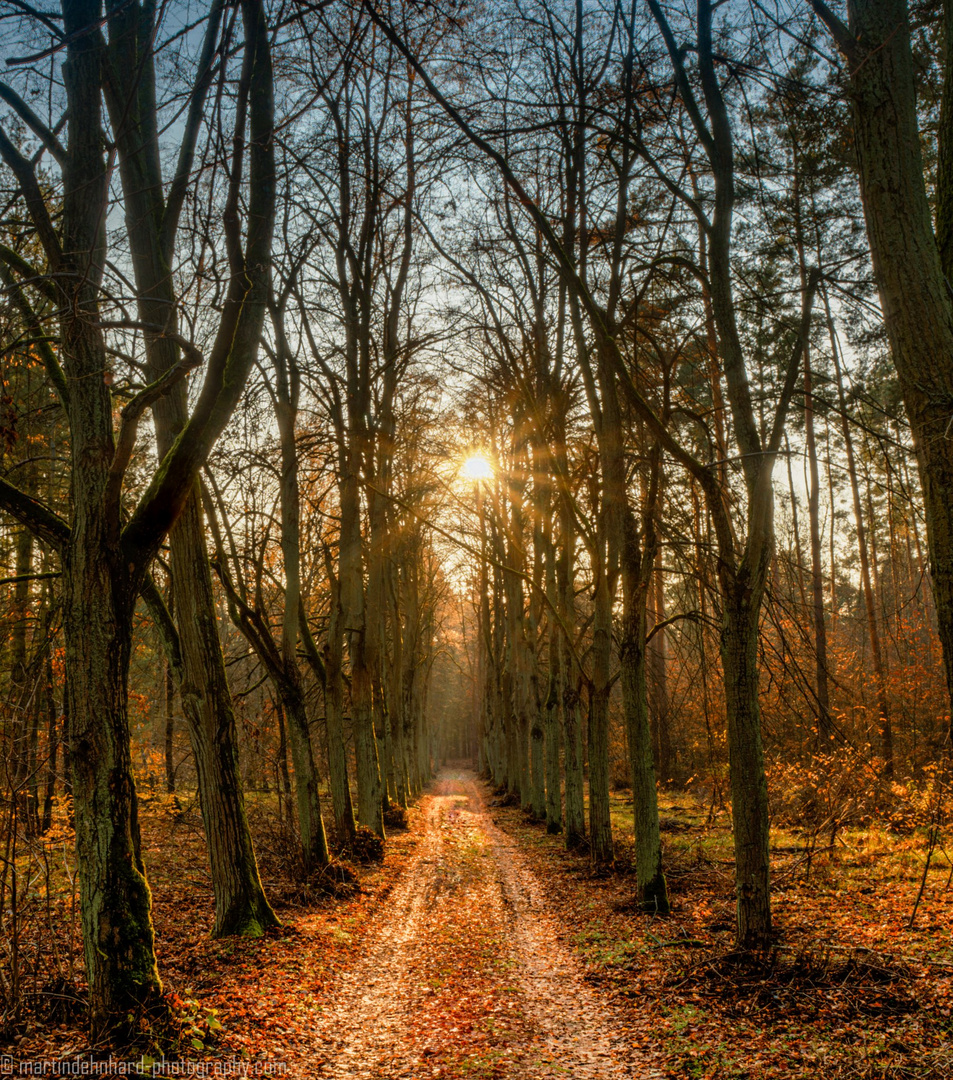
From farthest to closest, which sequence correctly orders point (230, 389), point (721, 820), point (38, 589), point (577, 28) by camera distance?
point (721, 820), point (38, 589), point (577, 28), point (230, 389)

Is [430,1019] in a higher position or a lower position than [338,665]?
lower

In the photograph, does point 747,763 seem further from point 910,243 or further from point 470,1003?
point 910,243

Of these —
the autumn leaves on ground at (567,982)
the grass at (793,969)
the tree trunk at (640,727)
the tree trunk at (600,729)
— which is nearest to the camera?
the grass at (793,969)

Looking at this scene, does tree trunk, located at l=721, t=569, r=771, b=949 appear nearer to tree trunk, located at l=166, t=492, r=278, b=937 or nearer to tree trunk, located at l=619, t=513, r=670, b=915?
tree trunk, located at l=619, t=513, r=670, b=915

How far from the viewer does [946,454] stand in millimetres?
3475

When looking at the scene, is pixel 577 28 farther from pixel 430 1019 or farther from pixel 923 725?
pixel 923 725

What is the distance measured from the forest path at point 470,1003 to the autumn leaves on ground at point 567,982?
0.07ft

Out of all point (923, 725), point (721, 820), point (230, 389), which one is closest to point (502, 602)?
point (721, 820)

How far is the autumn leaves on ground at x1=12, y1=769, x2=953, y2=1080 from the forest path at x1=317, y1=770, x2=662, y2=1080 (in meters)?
0.02

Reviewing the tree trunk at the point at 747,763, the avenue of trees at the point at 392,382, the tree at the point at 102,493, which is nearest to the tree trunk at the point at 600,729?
the avenue of trees at the point at 392,382

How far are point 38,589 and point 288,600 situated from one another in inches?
287

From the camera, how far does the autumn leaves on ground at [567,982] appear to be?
409 cm

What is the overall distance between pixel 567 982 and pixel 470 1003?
96 cm

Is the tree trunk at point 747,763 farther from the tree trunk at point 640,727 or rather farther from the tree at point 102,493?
the tree at point 102,493
